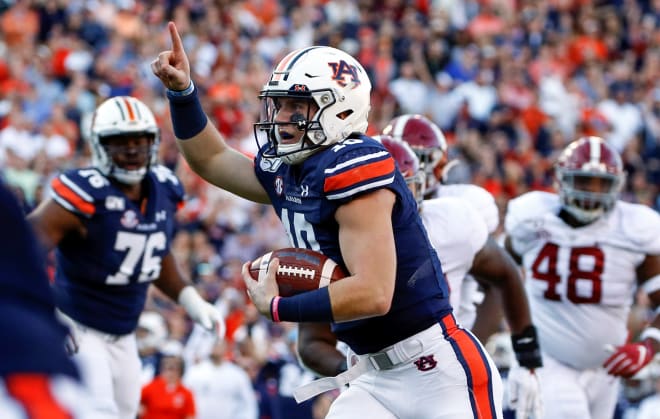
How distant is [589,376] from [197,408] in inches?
156

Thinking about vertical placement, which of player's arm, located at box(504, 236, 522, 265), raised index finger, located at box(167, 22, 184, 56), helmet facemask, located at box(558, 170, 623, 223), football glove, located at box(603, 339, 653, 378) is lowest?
football glove, located at box(603, 339, 653, 378)

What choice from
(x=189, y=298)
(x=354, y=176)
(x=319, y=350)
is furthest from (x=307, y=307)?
(x=189, y=298)

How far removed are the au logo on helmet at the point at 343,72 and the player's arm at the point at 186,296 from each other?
2.23 meters

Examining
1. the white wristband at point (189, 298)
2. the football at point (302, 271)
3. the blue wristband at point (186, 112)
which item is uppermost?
the blue wristband at point (186, 112)

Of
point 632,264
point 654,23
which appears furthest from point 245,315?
point 654,23

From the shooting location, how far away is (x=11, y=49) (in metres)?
10.7

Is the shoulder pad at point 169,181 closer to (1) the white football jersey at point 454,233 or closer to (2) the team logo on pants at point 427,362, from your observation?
(1) the white football jersey at point 454,233

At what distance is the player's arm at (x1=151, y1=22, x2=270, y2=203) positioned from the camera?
11.6 ft

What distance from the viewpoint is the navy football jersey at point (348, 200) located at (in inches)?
122

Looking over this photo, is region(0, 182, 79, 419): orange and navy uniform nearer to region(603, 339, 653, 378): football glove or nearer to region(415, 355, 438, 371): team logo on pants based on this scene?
region(415, 355, 438, 371): team logo on pants

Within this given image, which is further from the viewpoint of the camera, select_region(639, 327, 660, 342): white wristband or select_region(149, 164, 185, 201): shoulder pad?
select_region(149, 164, 185, 201): shoulder pad

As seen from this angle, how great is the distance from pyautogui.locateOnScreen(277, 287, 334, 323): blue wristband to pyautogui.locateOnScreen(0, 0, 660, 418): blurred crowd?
205 inches

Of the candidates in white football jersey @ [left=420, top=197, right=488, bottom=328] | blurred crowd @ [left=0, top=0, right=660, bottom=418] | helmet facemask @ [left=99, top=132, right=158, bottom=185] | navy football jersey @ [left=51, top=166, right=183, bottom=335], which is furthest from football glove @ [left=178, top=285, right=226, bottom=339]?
blurred crowd @ [left=0, top=0, right=660, bottom=418]

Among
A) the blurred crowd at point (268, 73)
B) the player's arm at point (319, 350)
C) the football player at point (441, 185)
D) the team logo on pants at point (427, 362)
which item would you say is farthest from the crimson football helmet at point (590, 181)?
the blurred crowd at point (268, 73)
